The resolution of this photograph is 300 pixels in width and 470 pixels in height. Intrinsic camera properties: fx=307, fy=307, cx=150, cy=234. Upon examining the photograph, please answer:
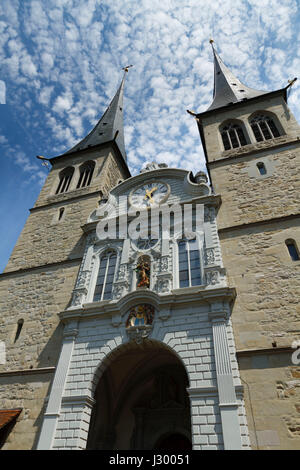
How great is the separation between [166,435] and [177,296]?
4.86m

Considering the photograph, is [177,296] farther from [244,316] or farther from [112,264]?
[112,264]

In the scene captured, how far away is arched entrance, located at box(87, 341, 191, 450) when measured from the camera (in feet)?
31.7

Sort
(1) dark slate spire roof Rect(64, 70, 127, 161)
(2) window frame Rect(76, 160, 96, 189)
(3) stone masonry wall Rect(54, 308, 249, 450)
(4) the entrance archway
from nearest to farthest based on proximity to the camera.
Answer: (3) stone masonry wall Rect(54, 308, 249, 450) < (4) the entrance archway < (2) window frame Rect(76, 160, 96, 189) < (1) dark slate spire roof Rect(64, 70, 127, 161)

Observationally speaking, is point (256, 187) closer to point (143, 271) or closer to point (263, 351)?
point (143, 271)

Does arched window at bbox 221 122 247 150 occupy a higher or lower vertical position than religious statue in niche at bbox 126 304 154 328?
higher

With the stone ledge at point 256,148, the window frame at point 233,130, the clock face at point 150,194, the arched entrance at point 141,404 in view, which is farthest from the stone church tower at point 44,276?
the window frame at point 233,130

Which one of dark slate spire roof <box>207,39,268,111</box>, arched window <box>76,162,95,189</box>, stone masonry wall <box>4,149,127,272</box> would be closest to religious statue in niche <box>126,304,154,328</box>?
stone masonry wall <box>4,149,127,272</box>

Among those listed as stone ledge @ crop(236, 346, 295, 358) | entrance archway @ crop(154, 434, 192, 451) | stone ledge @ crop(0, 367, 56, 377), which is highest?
stone ledge @ crop(0, 367, 56, 377)

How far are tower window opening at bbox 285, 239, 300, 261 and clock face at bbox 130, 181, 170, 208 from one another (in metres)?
4.78

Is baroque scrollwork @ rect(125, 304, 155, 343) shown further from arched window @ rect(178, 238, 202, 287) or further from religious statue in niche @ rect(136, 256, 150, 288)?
arched window @ rect(178, 238, 202, 287)

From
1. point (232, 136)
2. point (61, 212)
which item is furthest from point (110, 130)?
point (232, 136)

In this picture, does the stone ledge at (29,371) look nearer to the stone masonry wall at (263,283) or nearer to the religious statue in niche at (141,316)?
the religious statue in niche at (141,316)

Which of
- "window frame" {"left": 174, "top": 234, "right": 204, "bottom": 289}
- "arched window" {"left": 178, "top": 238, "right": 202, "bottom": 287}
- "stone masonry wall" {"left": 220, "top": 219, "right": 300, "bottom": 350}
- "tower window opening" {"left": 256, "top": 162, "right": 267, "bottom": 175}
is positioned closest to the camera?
"stone masonry wall" {"left": 220, "top": 219, "right": 300, "bottom": 350}

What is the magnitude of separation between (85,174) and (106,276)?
8.26m
